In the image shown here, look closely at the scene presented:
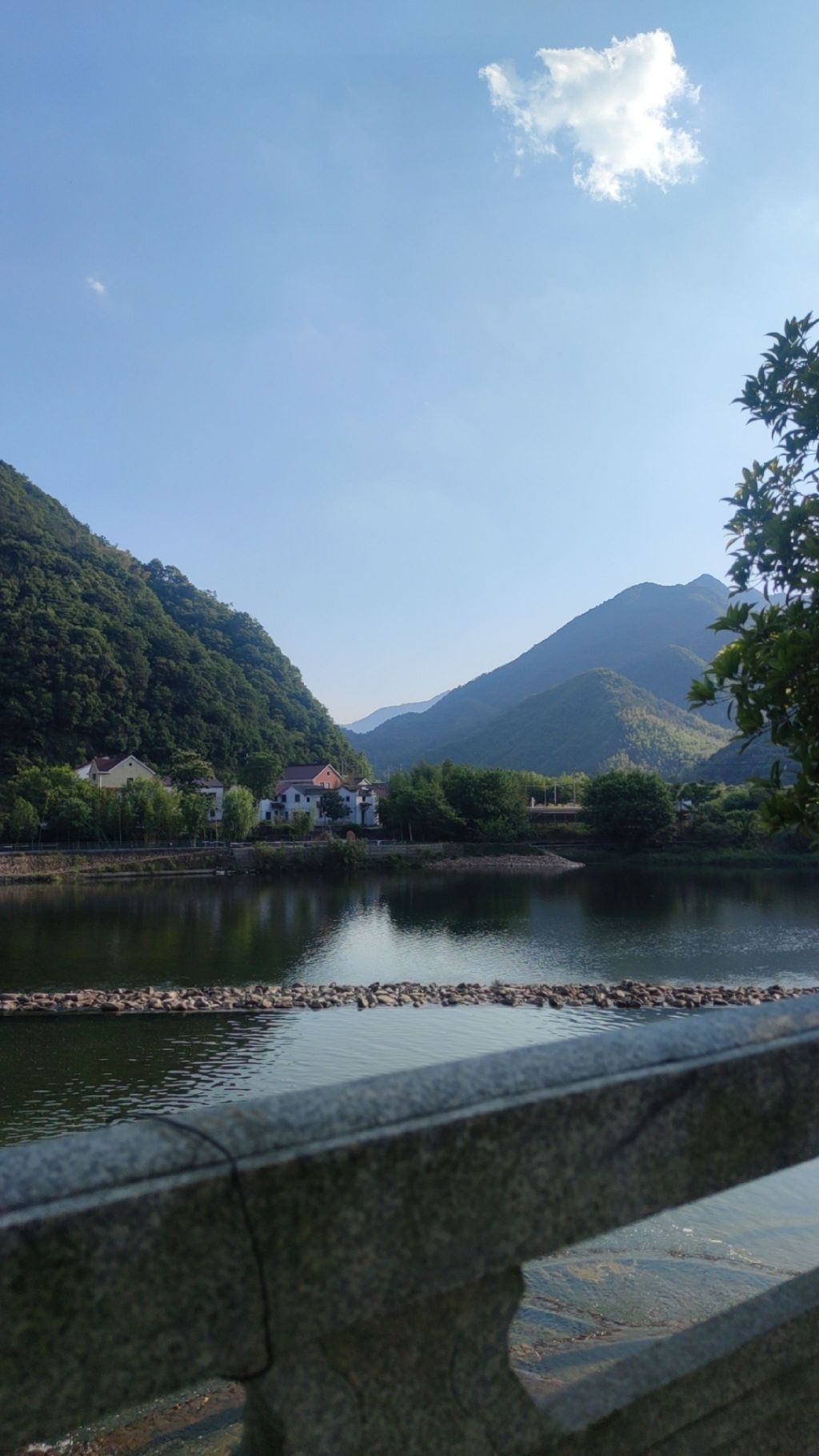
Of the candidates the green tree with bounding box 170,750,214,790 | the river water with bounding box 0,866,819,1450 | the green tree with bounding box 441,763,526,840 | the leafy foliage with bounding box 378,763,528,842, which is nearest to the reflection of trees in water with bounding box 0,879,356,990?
the river water with bounding box 0,866,819,1450

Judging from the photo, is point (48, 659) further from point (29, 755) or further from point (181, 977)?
point (181, 977)

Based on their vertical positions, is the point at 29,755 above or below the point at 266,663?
below

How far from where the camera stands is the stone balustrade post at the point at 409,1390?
1.05m

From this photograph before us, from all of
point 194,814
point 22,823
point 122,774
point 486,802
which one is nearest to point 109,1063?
point 22,823

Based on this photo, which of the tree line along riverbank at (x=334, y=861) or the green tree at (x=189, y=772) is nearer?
the tree line along riverbank at (x=334, y=861)

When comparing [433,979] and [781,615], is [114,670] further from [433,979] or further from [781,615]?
[781,615]

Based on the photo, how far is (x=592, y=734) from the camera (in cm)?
14675

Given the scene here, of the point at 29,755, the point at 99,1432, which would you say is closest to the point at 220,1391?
the point at 99,1432

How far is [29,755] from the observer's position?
75625 millimetres

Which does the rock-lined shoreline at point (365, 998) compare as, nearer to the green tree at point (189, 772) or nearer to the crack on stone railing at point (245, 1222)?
the crack on stone railing at point (245, 1222)

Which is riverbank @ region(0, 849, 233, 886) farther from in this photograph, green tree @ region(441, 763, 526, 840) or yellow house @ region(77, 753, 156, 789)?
green tree @ region(441, 763, 526, 840)

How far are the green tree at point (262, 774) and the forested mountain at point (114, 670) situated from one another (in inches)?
345

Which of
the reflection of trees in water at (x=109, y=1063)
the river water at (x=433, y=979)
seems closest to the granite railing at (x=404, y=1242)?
the river water at (x=433, y=979)

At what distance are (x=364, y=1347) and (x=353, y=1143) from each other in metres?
0.29
